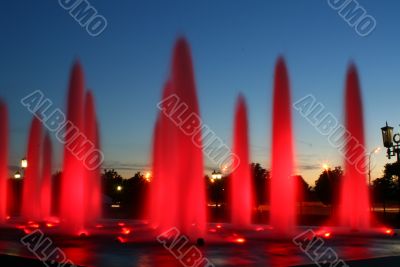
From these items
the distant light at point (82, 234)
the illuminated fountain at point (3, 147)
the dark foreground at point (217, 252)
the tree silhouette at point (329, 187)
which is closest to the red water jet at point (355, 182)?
the dark foreground at point (217, 252)

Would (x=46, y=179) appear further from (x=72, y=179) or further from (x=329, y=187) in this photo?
(x=329, y=187)

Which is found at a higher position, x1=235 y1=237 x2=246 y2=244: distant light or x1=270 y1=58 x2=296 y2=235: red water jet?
x1=270 y1=58 x2=296 y2=235: red water jet

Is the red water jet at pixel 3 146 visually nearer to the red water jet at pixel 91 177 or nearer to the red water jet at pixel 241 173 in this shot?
the red water jet at pixel 91 177

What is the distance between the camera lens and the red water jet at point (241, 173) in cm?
2552

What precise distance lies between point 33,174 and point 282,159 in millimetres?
16032

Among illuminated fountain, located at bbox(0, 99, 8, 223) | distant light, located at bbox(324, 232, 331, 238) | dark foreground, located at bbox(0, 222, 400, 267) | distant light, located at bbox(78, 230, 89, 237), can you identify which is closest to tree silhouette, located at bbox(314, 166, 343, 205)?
illuminated fountain, located at bbox(0, 99, 8, 223)

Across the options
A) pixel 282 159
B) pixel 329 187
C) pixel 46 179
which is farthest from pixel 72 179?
pixel 329 187

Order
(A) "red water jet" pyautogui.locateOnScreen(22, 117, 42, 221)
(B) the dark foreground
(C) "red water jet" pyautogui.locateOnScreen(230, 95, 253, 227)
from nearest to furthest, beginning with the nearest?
(B) the dark foreground, (C) "red water jet" pyautogui.locateOnScreen(230, 95, 253, 227), (A) "red water jet" pyautogui.locateOnScreen(22, 117, 42, 221)

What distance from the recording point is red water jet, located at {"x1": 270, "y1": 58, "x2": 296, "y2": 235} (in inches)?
753

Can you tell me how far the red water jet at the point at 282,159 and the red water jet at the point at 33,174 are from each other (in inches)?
571

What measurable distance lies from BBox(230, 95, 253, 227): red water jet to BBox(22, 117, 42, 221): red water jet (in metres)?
10.6

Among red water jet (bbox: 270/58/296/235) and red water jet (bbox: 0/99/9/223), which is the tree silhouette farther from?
red water jet (bbox: 270/58/296/235)

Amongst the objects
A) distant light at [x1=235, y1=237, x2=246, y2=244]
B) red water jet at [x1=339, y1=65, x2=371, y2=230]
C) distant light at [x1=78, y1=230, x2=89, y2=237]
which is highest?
red water jet at [x1=339, y1=65, x2=371, y2=230]

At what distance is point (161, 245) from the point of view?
542 inches
